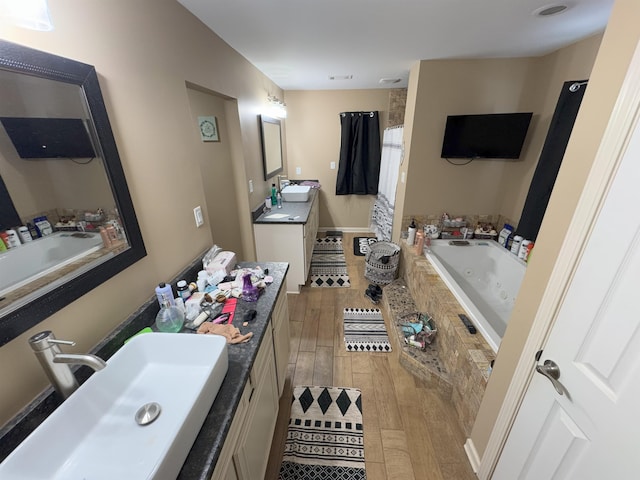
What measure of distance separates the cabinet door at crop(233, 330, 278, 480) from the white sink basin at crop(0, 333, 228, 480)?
274 millimetres

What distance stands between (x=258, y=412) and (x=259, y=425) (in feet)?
0.25

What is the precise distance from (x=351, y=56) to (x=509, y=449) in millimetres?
2808

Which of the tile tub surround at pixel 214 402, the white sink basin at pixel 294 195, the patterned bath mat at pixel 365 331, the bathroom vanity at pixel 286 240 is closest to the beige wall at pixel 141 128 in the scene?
the tile tub surround at pixel 214 402

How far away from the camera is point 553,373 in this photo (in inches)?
34.4

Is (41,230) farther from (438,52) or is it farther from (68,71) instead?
(438,52)

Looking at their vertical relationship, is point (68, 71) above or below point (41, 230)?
above

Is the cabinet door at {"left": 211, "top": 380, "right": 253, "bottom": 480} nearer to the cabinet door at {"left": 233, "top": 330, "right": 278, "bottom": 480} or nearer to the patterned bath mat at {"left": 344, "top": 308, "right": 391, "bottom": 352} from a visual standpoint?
the cabinet door at {"left": 233, "top": 330, "right": 278, "bottom": 480}

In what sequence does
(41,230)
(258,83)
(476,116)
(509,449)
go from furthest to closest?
(258,83) → (476,116) → (509,449) → (41,230)

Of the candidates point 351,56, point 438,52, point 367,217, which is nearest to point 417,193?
point 438,52

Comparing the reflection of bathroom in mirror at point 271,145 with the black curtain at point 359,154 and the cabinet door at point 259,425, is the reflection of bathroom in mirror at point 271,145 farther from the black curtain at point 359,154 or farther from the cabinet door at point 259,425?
the cabinet door at point 259,425

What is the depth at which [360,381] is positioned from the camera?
6.30 feet

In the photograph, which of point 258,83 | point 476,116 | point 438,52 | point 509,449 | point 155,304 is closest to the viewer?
point 509,449

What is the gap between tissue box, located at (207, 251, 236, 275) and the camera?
156 centimetres

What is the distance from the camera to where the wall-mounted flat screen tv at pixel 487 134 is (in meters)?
2.32
